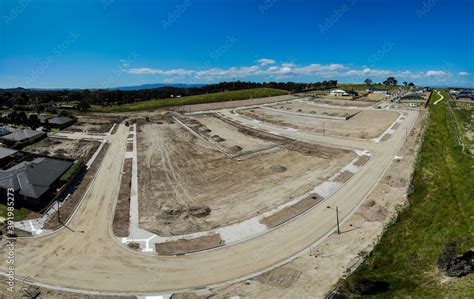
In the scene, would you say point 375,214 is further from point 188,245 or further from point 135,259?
point 135,259

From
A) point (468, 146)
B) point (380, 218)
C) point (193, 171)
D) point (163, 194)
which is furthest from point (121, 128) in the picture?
point (468, 146)

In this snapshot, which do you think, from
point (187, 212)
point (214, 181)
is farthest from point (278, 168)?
point (187, 212)

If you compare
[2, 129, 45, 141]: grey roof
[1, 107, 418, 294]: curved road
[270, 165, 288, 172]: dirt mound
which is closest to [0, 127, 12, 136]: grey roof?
[2, 129, 45, 141]: grey roof

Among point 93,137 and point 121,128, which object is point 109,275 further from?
point 121,128

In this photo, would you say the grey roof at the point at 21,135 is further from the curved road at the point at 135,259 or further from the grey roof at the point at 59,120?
the curved road at the point at 135,259

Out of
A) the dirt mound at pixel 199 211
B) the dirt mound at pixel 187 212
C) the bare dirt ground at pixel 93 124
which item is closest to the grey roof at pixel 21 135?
the bare dirt ground at pixel 93 124
